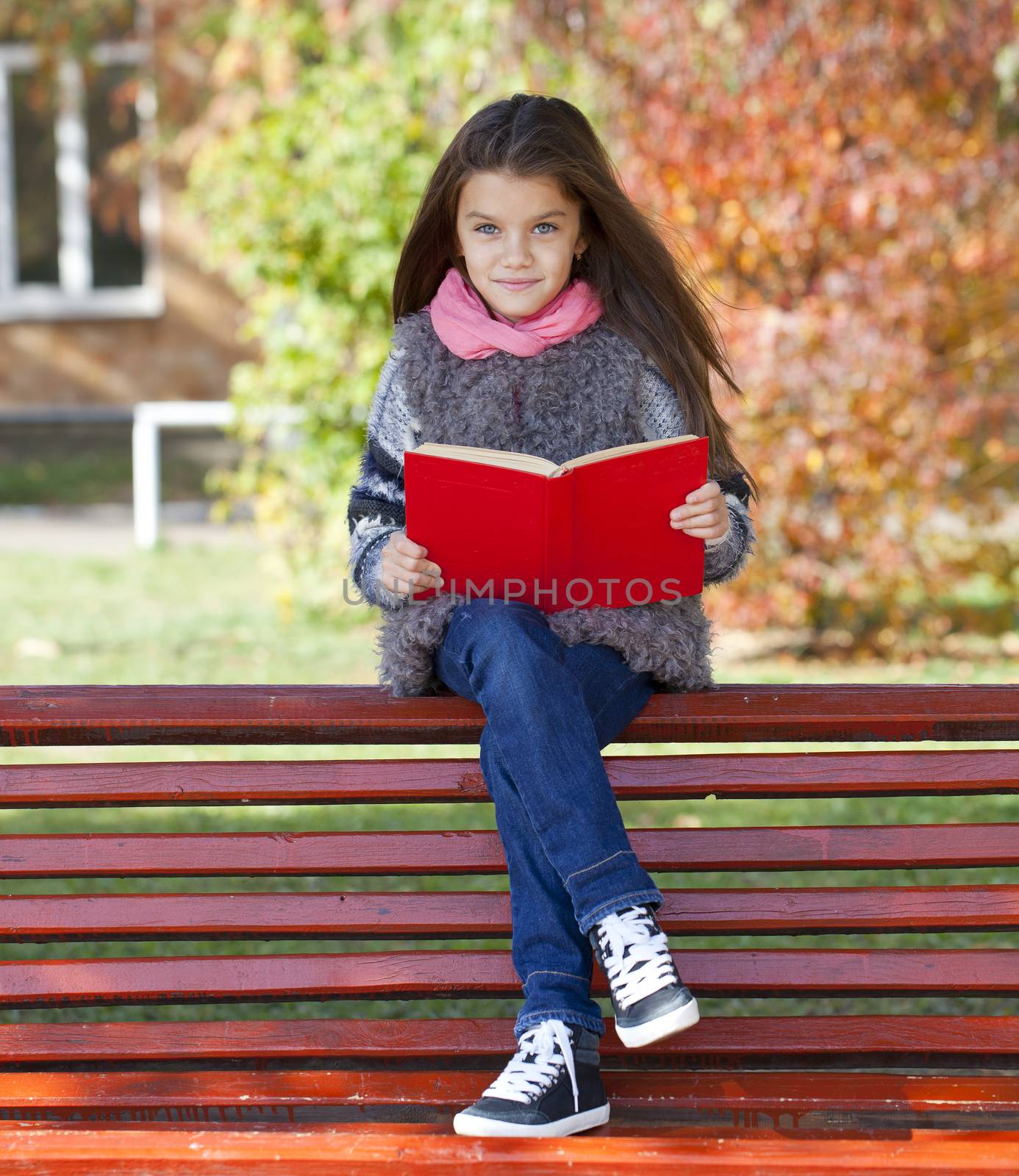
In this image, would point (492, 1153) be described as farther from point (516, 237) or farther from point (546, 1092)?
point (516, 237)

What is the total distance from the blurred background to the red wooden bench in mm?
2109

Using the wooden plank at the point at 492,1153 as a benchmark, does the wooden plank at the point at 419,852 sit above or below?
above

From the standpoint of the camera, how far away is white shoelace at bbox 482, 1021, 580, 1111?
79.7 inches

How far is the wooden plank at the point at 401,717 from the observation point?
7.98 feet

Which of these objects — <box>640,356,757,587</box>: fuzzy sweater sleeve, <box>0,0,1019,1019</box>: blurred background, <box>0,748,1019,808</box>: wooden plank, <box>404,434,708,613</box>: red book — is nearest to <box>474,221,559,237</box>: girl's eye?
<box>640,356,757,587</box>: fuzzy sweater sleeve

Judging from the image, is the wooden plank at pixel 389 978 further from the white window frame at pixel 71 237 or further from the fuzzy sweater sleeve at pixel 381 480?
the white window frame at pixel 71 237

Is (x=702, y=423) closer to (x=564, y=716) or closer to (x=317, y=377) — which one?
(x=564, y=716)

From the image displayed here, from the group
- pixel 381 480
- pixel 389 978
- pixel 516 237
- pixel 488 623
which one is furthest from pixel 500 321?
pixel 389 978

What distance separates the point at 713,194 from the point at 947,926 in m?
4.31

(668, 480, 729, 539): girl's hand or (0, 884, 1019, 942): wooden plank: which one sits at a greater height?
(668, 480, 729, 539): girl's hand

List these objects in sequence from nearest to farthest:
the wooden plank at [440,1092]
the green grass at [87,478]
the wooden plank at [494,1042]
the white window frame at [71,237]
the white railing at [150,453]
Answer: the wooden plank at [440,1092], the wooden plank at [494,1042], the white railing at [150,453], the green grass at [87,478], the white window frame at [71,237]

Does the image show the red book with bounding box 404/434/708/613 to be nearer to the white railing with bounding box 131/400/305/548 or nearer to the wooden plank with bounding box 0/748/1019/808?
Result: the wooden plank with bounding box 0/748/1019/808

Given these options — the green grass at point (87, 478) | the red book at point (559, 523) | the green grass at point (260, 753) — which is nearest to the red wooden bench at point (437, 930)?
the red book at point (559, 523)

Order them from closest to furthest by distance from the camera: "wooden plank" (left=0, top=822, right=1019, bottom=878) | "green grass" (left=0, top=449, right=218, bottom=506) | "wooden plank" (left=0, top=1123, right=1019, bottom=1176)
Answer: "wooden plank" (left=0, top=1123, right=1019, bottom=1176) → "wooden plank" (left=0, top=822, right=1019, bottom=878) → "green grass" (left=0, top=449, right=218, bottom=506)
